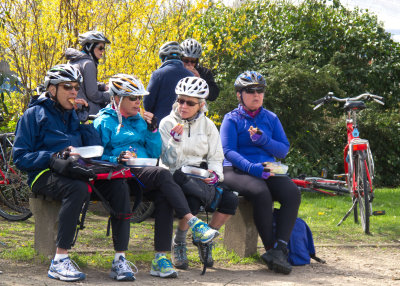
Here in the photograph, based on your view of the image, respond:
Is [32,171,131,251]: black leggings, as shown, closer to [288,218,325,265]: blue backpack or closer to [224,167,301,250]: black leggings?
[224,167,301,250]: black leggings

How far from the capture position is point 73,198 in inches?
185

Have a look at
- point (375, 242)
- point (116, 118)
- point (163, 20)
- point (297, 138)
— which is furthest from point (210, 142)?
point (297, 138)

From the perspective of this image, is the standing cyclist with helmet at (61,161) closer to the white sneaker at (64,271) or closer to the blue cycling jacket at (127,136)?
the white sneaker at (64,271)

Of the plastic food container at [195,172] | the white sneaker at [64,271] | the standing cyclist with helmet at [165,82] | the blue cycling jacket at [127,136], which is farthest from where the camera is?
the standing cyclist with helmet at [165,82]

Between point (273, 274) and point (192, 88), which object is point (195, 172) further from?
point (273, 274)

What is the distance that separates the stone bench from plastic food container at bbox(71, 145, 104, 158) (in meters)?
1.50

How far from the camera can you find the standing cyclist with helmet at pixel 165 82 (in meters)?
6.63

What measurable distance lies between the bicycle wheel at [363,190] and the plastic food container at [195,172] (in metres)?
2.62

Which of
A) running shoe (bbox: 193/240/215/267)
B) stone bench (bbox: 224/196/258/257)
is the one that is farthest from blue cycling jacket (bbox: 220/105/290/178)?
running shoe (bbox: 193/240/215/267)

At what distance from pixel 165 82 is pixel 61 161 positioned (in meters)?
2.18

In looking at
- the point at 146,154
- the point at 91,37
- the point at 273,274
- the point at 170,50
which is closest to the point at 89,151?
the point at 146,154

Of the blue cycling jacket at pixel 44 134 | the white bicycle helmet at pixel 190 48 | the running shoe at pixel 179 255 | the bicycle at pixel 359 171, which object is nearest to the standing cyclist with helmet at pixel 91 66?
the white bicycle helmet at pixel 190 48

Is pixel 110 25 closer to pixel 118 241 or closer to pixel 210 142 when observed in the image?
pixel 210 142

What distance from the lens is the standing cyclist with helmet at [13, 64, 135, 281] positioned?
4.71 m
